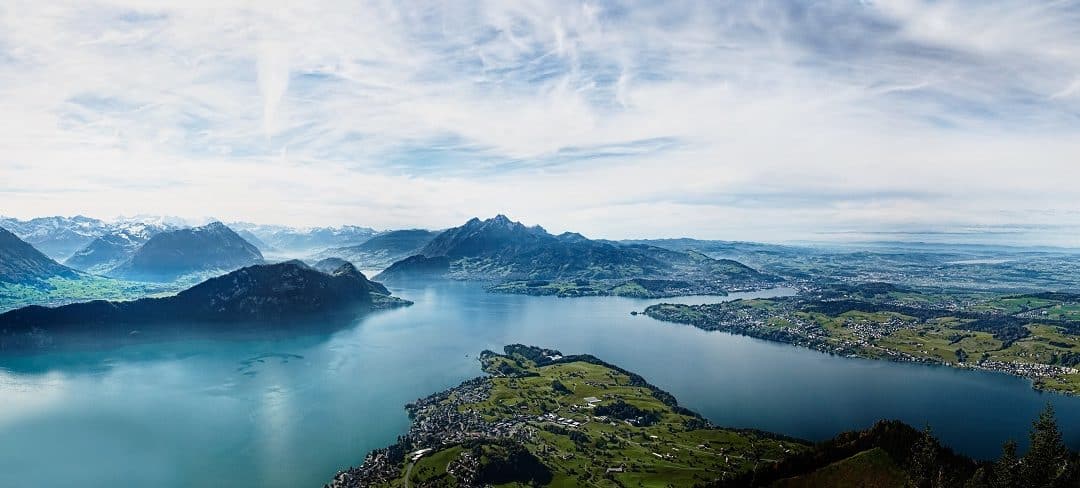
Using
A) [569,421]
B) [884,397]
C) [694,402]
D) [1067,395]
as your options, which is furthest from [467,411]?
[1067,395]

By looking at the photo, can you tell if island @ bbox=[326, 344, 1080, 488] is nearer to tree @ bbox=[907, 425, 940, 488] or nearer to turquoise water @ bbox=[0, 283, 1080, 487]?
tree @ bbox=[907, 425, 940, 488]

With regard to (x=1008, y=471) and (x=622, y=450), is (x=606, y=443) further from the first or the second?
(x=1008, y=471)

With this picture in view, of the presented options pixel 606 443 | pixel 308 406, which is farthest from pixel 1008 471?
pixel 308 406

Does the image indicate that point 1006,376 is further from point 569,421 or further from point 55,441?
point 55,441

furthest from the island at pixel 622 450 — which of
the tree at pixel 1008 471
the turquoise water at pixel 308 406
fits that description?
the turquoise water at pixel 308 406

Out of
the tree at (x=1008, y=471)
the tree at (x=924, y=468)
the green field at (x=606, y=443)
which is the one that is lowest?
the green field at (x=606, y=443)

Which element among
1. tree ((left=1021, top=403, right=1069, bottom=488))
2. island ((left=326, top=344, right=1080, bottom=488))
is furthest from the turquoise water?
tree ((left=1021, top=403, right=1069, bottom=488))

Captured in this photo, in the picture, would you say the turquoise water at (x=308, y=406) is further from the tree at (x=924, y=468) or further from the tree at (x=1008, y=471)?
the tree at (x=1008, y=471)
